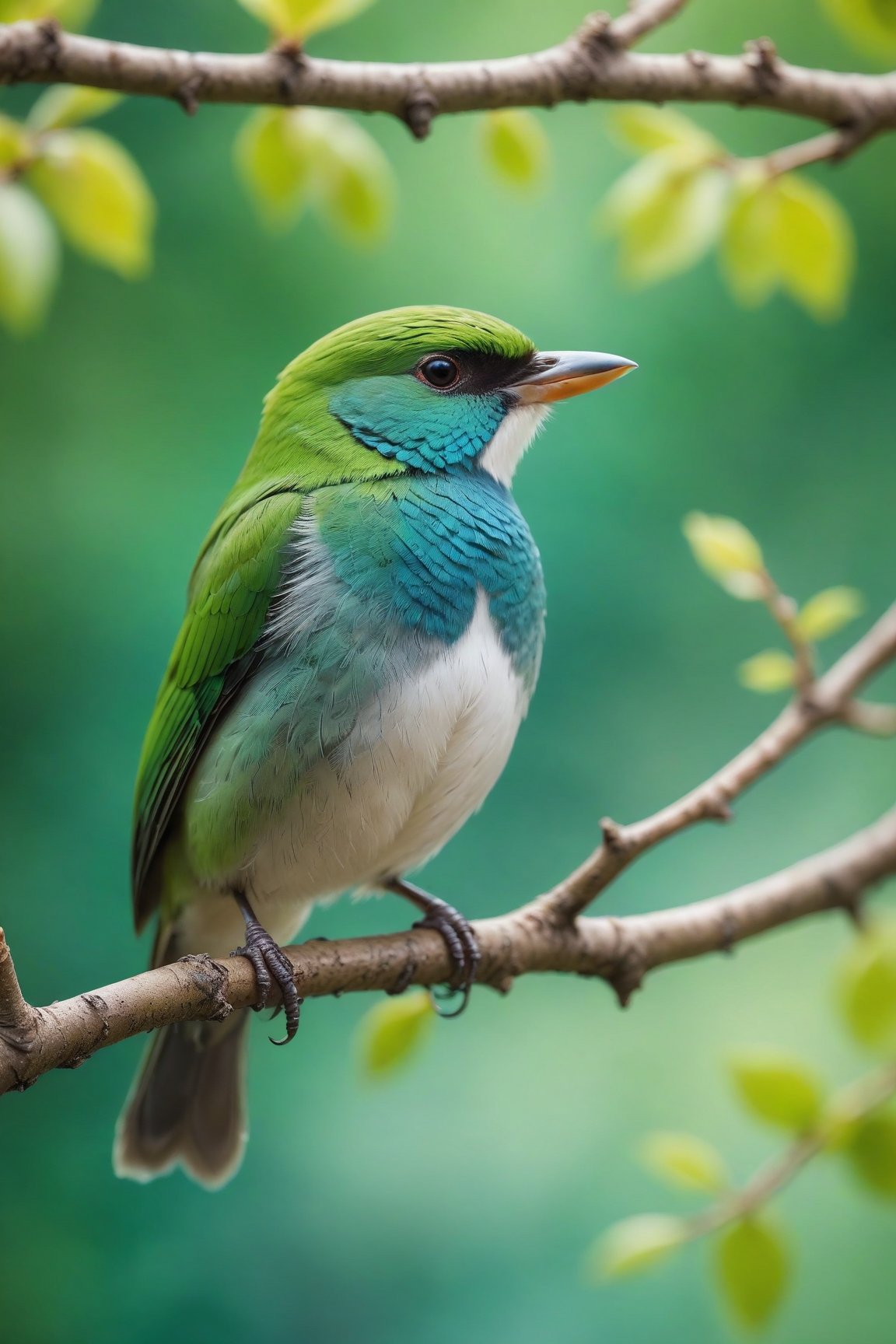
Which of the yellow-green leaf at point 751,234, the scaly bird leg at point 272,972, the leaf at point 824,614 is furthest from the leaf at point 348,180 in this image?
the scaly bird leg at point 272,972

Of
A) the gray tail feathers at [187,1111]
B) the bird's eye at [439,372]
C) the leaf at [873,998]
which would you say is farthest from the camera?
the gray tail feathers at [187,1111]

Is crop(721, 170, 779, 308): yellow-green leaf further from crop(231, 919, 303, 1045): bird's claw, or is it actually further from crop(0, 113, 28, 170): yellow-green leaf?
crop(231, 919, 303, 1045): bird's claw

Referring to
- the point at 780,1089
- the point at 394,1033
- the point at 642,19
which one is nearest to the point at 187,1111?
the point at 394,1033

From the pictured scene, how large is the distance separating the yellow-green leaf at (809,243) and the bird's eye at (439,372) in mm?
343

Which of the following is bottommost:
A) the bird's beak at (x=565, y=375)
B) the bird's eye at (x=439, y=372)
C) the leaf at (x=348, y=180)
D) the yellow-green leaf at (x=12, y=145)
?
the bird's beak at (x=565, y=375)

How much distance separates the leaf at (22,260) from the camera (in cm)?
118

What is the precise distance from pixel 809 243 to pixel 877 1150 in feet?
2.72

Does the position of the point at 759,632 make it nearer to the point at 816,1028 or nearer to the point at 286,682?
the point at 816,1028

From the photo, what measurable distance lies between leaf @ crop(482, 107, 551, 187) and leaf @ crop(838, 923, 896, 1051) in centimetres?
80

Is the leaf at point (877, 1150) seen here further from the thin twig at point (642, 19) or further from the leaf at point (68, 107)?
the leaf at point (68, 107)

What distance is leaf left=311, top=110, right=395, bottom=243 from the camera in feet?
4.24

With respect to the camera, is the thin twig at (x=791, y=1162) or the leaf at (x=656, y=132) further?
the leaf at (x=656, y=132)

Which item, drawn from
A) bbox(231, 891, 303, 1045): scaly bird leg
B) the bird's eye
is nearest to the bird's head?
the bird's eye

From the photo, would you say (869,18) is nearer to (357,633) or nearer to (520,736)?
(357,633)
